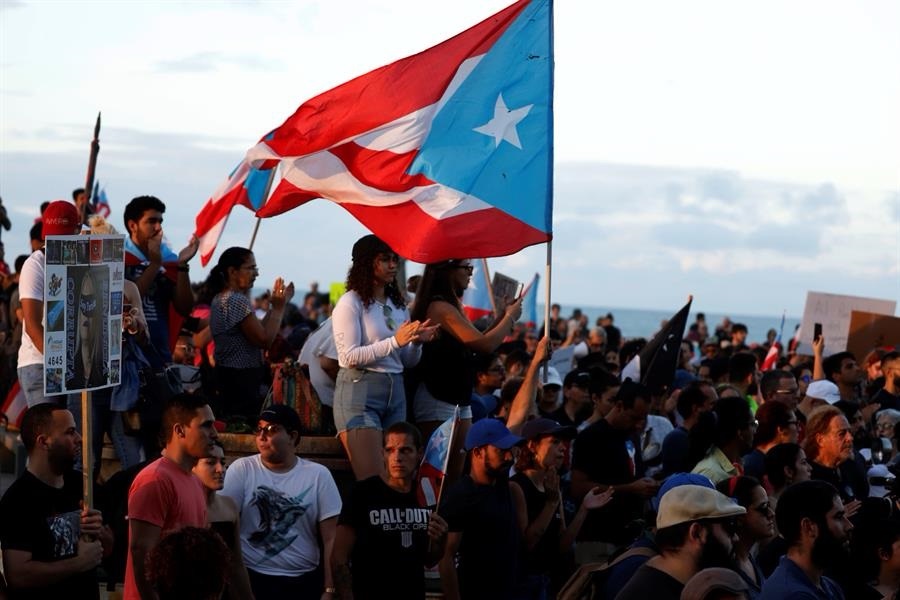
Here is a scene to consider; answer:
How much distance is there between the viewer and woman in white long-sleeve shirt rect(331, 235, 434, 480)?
9.58m

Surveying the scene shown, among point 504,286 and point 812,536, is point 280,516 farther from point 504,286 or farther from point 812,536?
point 504,286

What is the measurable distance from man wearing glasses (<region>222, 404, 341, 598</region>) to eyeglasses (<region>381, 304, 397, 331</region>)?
56.7 inches

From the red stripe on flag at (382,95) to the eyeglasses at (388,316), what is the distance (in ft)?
5.06

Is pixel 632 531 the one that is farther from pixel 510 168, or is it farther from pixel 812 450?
pixel 510 168

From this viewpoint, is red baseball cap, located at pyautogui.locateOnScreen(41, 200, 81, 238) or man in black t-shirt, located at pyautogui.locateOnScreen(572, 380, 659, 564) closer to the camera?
red baseball cap, located at pyautogui.locateOnScreen(41, 200, 81, 238)

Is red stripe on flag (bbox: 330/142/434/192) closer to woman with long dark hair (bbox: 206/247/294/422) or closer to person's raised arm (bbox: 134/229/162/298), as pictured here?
woman with long dark hair (bbox: 206/247/294/422)

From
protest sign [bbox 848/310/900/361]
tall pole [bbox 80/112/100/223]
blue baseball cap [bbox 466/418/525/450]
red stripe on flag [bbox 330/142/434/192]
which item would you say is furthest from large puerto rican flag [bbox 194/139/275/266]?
protest sign [bbox 848/310/900/361]

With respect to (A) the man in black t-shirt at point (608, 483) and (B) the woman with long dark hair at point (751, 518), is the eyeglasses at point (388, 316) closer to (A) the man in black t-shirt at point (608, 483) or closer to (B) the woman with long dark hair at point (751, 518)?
(A) the man in black t-shirt at point (608, 483)

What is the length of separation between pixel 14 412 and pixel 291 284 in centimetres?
224

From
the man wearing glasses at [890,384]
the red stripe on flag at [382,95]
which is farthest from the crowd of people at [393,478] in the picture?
the man wearing glasses at [890,384]

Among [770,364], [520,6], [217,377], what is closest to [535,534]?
[217,377]

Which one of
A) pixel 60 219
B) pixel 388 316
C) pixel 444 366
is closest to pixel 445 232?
pixel 388 316

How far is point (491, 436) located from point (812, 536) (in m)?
2.09

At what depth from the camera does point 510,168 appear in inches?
416
